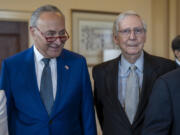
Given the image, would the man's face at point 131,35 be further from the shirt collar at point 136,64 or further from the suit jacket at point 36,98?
the suit jacket at point 36,98

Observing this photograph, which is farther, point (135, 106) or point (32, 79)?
point (135, 106)

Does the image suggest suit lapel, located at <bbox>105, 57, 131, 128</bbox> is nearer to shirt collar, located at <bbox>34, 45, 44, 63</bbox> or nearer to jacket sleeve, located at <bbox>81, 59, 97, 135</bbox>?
jacket sleeve, located at <bbox>81, 59, 97, 135</bbox>

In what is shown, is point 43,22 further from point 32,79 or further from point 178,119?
point 178,119

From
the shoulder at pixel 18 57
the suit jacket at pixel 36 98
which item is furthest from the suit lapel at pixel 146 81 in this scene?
the shoulder at pixel 18 57

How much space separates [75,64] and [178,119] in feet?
2.47

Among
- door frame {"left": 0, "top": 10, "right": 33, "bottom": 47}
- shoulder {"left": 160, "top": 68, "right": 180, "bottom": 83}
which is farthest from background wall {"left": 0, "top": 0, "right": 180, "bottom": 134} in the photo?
shoulder {"left": 160, "top": 68, "right": 180, "bottom": 83}

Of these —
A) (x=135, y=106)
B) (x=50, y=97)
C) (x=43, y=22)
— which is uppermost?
(x=43, y=22)

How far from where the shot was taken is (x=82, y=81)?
1542 millimetres

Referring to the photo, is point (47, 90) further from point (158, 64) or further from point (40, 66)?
point (158, 64)

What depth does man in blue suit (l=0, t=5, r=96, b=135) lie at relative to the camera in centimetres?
139

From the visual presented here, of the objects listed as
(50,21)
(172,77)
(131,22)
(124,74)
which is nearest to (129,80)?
(124,74)

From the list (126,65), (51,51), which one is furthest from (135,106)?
(51,51)

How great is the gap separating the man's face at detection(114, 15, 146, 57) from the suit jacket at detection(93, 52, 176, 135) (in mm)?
129

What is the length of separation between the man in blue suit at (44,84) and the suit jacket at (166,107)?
0.58 m
